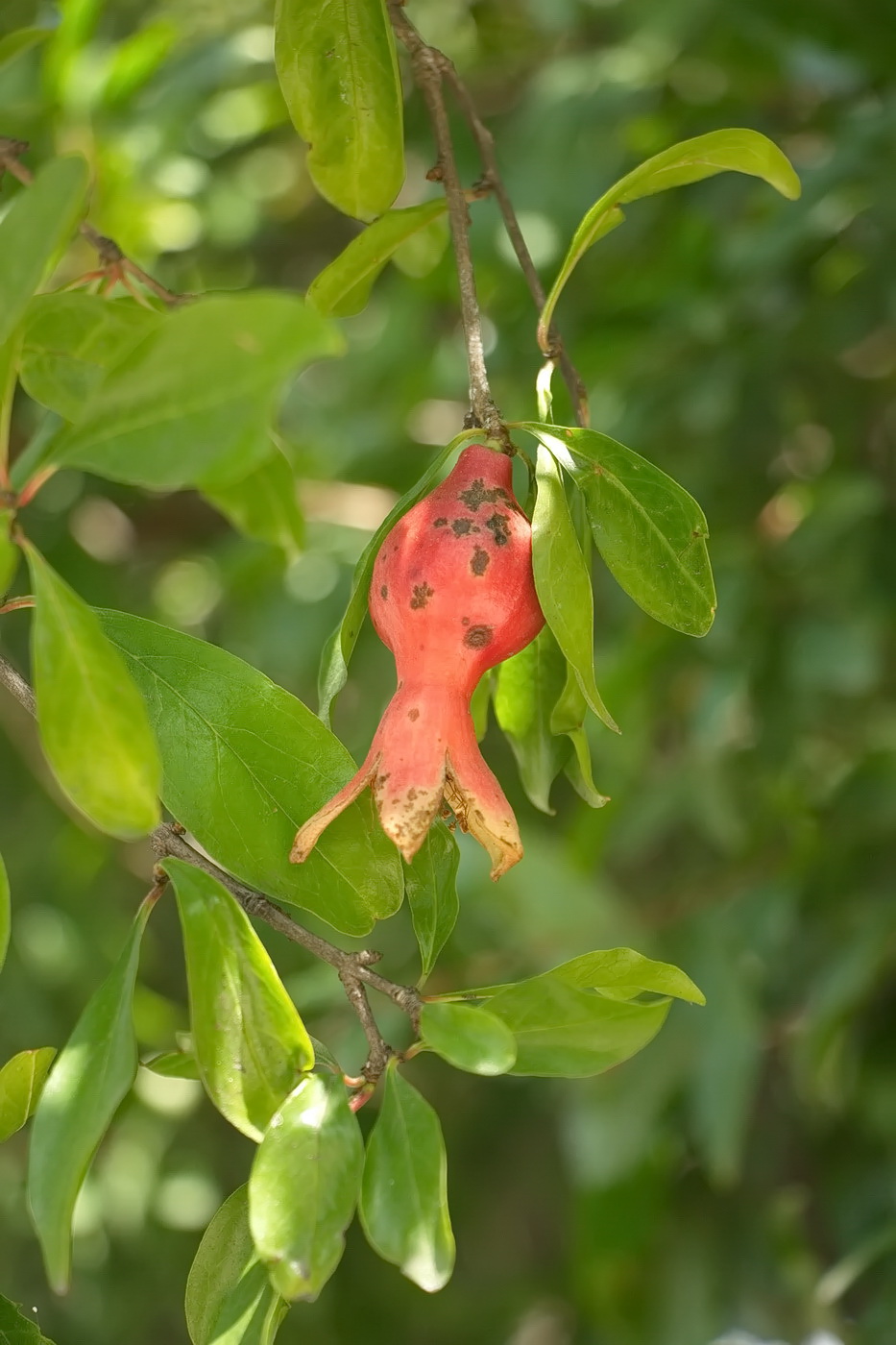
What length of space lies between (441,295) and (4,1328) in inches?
37.4

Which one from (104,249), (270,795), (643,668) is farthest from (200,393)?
(643,668)

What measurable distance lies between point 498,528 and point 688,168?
16cm

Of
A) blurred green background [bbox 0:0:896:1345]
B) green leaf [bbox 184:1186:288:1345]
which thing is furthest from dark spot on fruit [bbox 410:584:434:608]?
blurred green background [bbox 0:0:896:1345]

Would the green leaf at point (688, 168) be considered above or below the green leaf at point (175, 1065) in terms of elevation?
above

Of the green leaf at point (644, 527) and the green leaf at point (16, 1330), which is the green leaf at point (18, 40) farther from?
the green leaf at point (16, 1330)

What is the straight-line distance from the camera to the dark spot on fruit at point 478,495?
462 millimetres

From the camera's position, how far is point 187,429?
0.35 meters

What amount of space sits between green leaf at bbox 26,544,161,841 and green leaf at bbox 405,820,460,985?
15 cm

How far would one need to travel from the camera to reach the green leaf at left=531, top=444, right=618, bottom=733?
17.1 inches

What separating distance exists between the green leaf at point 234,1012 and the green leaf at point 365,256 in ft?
0.84

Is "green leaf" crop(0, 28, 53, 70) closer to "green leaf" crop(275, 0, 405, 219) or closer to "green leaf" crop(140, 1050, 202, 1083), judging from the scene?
"green leaf" crop(275, 0, 405, 219)

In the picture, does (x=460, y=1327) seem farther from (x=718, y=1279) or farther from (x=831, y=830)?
(x=831, y=830)

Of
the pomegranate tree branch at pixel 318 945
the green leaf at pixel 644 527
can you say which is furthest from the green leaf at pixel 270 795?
the green leaf at pixel 644 527

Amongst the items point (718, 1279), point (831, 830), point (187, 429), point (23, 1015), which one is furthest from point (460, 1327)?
point (187, 429)
